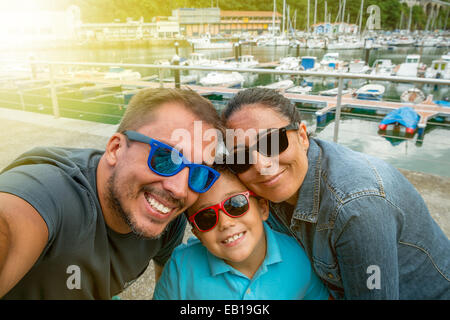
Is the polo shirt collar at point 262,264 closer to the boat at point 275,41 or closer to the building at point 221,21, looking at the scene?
the boat at point 275,41

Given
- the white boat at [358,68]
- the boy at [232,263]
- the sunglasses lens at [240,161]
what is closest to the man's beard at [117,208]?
the boy at [232,263]

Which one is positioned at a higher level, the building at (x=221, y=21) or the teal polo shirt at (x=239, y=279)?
the building at (x=221, y=21)

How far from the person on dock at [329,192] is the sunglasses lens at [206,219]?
227 mm

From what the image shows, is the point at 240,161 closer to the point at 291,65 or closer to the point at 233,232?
the point at 233,232

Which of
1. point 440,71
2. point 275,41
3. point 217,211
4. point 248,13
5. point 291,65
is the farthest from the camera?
point 248,13

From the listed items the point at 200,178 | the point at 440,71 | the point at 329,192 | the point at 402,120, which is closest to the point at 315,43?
the point at 440,71

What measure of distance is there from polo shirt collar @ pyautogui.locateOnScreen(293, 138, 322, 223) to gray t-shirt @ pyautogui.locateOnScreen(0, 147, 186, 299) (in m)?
0.81

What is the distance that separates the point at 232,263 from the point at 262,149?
0.60m

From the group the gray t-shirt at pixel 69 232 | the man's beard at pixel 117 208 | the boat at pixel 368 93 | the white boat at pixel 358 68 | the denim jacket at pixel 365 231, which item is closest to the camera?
the gray t-shirt at pixel 69 232

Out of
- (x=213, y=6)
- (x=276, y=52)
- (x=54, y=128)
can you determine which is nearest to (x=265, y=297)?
(x=54, y=128)

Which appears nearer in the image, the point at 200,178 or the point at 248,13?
the point at 200,178

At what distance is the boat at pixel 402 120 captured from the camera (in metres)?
16.0

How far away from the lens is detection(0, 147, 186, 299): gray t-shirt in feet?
3.42

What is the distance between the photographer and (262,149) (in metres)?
1.42
